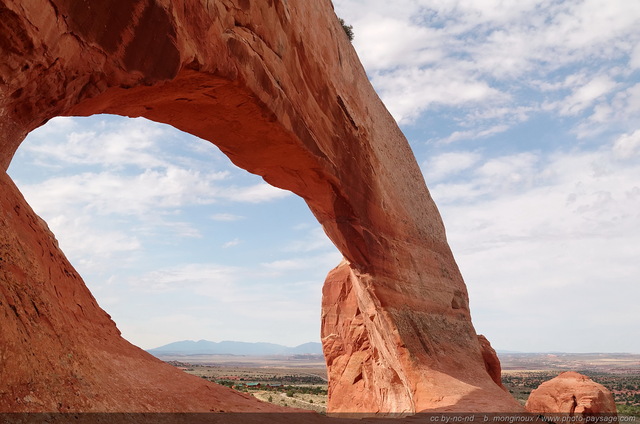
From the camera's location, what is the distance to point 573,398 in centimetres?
1648

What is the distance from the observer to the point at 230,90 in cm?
991

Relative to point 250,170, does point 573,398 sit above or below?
below

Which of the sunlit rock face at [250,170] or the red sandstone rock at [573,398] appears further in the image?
the red sandstone rock at [573,398]

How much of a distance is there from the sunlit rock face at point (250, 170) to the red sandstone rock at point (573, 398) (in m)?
2.45

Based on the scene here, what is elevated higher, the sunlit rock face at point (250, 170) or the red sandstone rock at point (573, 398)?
the sunlit rock face at point (250, 170)

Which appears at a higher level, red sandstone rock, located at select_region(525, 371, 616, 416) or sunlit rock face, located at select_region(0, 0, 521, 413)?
sunlit rock face, located at select_region(0, 0, 521, 413)

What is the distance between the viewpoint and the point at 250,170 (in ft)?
47.0

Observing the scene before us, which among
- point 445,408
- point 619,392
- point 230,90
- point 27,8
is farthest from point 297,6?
point 619,392

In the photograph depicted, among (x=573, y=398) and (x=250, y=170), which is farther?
(x=573, y=398)

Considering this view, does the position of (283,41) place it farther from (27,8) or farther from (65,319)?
(65,319)

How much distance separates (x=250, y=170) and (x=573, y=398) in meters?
13.8

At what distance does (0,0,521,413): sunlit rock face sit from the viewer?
5.75 meters

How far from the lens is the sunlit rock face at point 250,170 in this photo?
575 cm

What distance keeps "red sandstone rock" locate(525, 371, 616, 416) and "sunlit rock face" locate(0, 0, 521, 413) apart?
2451 mm
